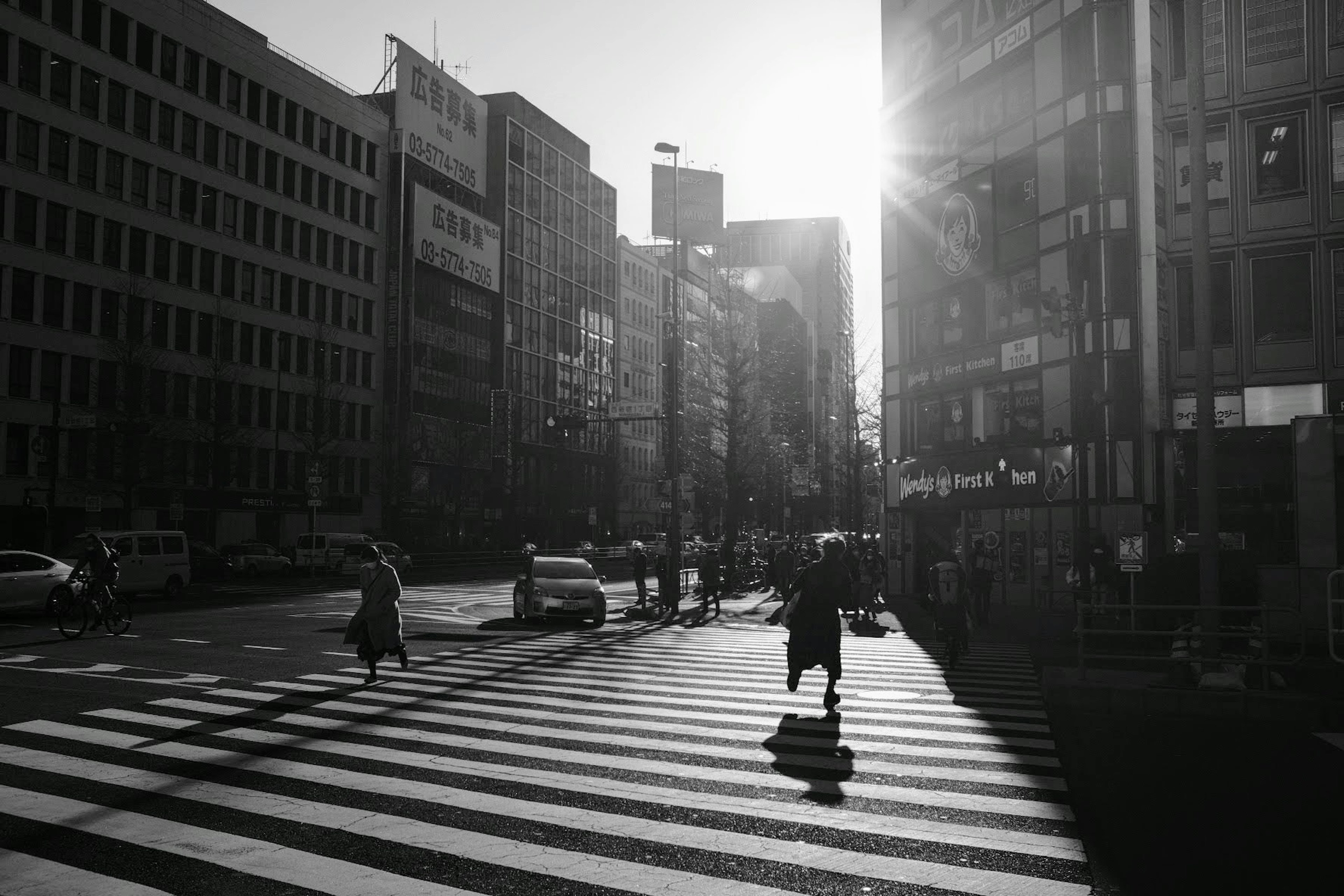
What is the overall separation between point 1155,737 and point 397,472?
209 feet

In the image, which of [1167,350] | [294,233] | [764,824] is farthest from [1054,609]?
[294,233]

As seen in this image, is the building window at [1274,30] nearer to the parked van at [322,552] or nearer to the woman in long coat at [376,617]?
the woman in long coat at [376,617]

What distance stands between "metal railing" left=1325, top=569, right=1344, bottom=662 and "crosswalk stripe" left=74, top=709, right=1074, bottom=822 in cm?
608

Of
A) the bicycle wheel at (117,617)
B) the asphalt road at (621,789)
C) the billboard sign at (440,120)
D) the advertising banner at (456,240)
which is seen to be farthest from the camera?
the advertising banner at (456,240)

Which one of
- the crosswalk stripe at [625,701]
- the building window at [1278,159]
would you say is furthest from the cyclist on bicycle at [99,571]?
the building window at [1278,159]

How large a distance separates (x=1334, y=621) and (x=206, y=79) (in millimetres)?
59650

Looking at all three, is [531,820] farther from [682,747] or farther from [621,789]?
[682,747]

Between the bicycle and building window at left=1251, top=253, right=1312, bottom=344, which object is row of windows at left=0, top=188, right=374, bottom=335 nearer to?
the bicycle

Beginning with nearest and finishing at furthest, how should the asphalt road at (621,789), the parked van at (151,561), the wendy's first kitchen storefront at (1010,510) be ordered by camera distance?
the asphalt road at (621,789)
the wendy's first kitchen storefront at (1010,510)
the parked van at (151,561)

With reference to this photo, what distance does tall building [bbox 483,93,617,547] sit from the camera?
90312 millimetres

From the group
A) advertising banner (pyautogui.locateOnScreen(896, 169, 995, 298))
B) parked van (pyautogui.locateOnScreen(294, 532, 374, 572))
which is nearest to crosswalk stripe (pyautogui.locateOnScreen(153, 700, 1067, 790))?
advertising banner (pyautogui.locateOnScreen(896, 169, 995, 298))

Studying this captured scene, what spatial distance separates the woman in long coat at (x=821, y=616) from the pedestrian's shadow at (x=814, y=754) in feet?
2.36

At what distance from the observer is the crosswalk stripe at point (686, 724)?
9359 millimetres

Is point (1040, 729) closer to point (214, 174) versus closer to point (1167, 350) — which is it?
point (1167, 350)
